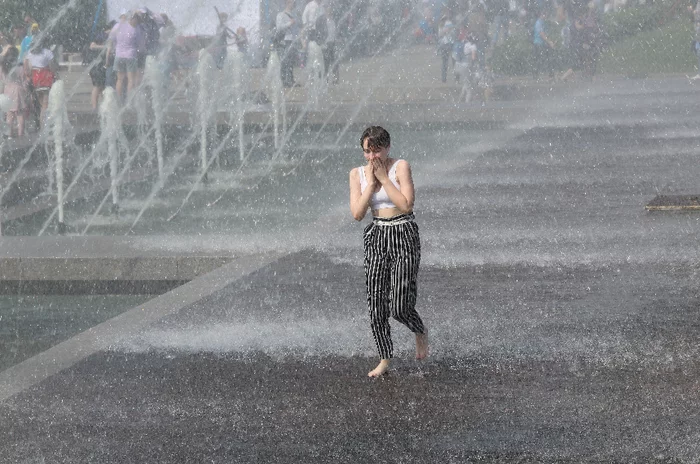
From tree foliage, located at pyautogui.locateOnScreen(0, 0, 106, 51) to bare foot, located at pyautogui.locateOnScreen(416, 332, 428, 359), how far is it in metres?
27.9

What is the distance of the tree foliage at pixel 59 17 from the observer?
35.2 meters

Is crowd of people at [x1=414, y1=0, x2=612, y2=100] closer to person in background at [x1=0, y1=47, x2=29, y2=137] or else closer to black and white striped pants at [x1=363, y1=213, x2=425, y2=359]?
person in background at [x1=0, y1=47, x2=29, y2=137]

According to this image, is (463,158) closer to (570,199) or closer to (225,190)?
(225,190)

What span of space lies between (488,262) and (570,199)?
3473mm

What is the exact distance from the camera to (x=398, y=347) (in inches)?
285

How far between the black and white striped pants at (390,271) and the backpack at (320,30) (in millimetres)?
22990

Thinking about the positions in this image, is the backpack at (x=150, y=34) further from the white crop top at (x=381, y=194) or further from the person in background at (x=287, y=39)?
the white crop top at (x=381, y=194)

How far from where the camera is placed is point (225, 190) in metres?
15.9

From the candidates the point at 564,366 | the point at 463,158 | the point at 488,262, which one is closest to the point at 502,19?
the point at 463,158

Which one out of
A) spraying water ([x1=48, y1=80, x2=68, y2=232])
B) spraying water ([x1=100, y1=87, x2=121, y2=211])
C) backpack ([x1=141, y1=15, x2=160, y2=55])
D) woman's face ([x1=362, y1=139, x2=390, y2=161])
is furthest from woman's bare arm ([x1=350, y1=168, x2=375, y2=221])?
backpack ([x1=141, y1=15, x2=160, y2=55])

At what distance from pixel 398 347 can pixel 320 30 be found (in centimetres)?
2305

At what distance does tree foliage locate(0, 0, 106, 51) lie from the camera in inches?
1387

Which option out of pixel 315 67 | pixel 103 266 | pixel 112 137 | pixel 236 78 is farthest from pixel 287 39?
pixel 103 266

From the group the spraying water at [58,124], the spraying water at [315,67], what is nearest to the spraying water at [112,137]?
the spraying water at [58,124]
